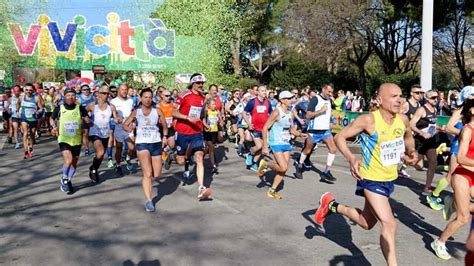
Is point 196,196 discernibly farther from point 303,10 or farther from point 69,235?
point 303,10

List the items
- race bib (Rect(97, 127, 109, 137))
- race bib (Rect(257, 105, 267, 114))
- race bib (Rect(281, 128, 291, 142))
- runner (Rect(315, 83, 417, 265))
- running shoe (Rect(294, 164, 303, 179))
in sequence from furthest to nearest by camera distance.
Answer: race bib (Rect(257, 105, 267, 114)) → running shoe (Rect(294, 164, 303, 179)) → race bib (Rect(97, 127, 109, 137)) → race bib (Rect(281, 128, 291, 142)) → runner (Rect(315, 83, 417, 265))

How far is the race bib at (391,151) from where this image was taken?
444 cm

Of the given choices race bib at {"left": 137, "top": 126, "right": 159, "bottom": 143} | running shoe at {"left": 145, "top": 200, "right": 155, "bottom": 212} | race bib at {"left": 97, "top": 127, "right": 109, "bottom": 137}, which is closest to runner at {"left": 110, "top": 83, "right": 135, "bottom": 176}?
race bib at {"left": 97, "top": 127, "right": 109, "bottom": 137}

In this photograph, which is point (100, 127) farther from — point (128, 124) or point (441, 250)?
point (441, 250)

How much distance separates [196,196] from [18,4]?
26.5 m

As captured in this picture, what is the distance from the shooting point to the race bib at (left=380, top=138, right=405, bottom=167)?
4438mm

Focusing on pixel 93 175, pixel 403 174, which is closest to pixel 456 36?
pixel 403 174

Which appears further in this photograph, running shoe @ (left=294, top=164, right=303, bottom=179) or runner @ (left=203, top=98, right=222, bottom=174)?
runner @ (left=203, top=98, right=222, bottom=174)

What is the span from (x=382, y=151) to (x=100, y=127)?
6.49 metres

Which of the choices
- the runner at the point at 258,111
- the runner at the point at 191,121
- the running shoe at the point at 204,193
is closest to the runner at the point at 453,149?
the running shoe at the point at 204,193

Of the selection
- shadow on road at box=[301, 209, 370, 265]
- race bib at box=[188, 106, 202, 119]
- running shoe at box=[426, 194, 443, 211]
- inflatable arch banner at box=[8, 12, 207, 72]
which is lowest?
shadow on road at box=[301, 209, 370, 265]

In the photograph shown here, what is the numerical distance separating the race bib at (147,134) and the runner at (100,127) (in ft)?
7.93

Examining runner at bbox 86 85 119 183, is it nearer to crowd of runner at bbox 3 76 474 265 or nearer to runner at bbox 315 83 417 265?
crowd of runner at bbox 3 76 474 265

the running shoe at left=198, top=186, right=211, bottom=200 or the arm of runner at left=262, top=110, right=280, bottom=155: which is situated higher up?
the arm of runner at left=262, top=110, right=280, bottom=155
